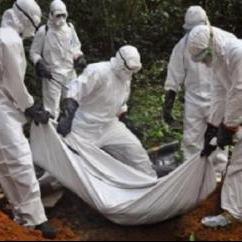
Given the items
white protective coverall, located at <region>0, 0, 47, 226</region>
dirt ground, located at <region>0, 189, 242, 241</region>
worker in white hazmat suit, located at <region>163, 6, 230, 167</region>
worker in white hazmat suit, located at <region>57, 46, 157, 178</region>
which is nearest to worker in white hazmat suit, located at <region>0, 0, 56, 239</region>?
white protective coverall, located at <region>0, 0, 47, 226</region>

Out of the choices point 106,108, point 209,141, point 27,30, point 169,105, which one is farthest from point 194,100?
point 27,30

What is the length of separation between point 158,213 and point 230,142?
0.83 metres

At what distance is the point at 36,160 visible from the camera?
6422 millimetres

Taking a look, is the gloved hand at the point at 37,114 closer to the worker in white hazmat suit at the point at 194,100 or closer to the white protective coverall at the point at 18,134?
the white protective coverall at the point at 18,134

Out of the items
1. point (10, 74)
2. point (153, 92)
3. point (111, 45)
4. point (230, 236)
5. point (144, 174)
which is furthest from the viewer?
point (111, 45)

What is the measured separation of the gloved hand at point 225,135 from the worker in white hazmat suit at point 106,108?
3.48ft

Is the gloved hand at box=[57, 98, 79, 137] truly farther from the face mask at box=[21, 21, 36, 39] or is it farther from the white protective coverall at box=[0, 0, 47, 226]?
the face mask at box=[21, 21, 36, 39]

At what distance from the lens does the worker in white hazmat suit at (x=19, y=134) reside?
5.81 meters

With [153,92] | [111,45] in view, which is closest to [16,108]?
[153,92]

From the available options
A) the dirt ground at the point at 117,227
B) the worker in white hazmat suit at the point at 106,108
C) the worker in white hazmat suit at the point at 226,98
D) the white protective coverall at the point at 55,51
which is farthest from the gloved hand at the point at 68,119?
the white protective coverall at the point at 55,51

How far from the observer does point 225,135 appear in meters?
5.89

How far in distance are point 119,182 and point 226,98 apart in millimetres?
1175

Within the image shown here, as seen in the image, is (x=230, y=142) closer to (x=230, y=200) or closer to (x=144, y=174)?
(x=230, y=200)

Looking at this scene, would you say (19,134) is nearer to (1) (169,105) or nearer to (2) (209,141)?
(2) (209,141)
